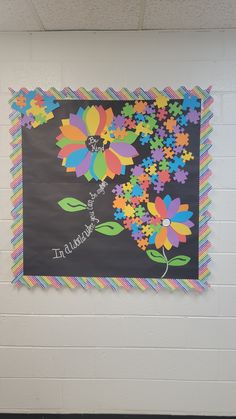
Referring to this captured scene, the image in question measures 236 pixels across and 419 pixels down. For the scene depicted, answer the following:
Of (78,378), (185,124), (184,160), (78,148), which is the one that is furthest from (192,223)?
(78,378)

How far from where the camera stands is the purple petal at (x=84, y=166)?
1.86 meters

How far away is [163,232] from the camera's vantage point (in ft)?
6.12

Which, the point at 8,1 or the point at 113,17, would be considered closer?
the point at 8,1

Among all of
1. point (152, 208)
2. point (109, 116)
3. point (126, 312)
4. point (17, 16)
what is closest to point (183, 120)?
point (109, 116)

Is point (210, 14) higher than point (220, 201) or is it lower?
higher

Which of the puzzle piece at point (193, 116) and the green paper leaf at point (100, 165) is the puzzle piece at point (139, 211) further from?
the puzzle piece at point (193, 116)

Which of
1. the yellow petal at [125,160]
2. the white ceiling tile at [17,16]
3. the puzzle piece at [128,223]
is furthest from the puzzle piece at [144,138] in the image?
the white ceiling tile at [17,16]

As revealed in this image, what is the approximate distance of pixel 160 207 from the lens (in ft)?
6.11

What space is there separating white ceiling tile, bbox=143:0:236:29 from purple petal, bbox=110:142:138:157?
63 centimetres

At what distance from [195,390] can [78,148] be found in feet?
5.04

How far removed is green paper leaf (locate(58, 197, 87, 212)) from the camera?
1.89m

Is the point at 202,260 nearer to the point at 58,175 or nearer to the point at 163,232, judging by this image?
the point at 163,232

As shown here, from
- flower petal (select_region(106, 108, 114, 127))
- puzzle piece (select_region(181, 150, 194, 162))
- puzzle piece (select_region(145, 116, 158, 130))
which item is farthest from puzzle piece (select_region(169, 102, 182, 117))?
flower petal (select_region(106, 108, 114, 127))

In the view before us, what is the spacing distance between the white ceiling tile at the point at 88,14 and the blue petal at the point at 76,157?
651 millimetres
